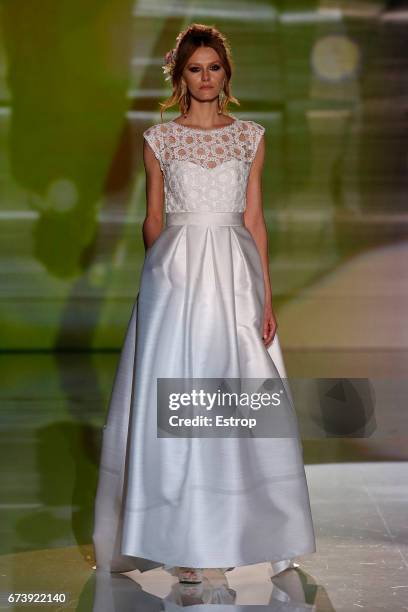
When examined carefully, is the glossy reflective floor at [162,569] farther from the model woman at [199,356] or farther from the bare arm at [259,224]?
the bare arm at [259,224]

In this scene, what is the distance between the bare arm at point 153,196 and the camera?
3.01 meters

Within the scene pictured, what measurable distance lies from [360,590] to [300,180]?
547cm

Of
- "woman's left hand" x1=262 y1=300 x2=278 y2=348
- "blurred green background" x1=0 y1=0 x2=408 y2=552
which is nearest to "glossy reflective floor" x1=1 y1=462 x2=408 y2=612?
"woman's left hand" x1=262 y1=300 x2=278 y2=348

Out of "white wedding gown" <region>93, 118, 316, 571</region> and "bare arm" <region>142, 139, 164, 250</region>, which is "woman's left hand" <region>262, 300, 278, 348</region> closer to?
"white wedding gown" <region>93, 118, 316, 571</region>

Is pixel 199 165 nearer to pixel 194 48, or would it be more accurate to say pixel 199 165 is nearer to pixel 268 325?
pixel 194 48

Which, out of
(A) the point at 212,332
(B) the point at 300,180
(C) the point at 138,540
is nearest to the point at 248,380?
(A) the point at 212,332

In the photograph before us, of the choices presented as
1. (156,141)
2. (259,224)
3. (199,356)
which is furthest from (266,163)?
(199,356)

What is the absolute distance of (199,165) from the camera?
2961mm

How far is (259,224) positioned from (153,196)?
290 mm

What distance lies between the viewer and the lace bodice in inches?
117

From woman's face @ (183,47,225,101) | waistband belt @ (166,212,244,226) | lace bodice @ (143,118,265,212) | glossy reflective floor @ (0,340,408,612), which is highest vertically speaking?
woman's face @ (183,47,225,101)

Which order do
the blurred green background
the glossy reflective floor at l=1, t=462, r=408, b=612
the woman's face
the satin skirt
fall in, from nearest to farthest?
the glossy reflective floor at l=1, t=462, r=408, b=612 → the satin skirt → the woman's face → the blurred green background

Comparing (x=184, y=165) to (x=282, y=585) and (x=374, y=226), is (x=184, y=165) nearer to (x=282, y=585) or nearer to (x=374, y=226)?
(x=282, y=585)

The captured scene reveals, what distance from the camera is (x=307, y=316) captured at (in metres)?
8.23
